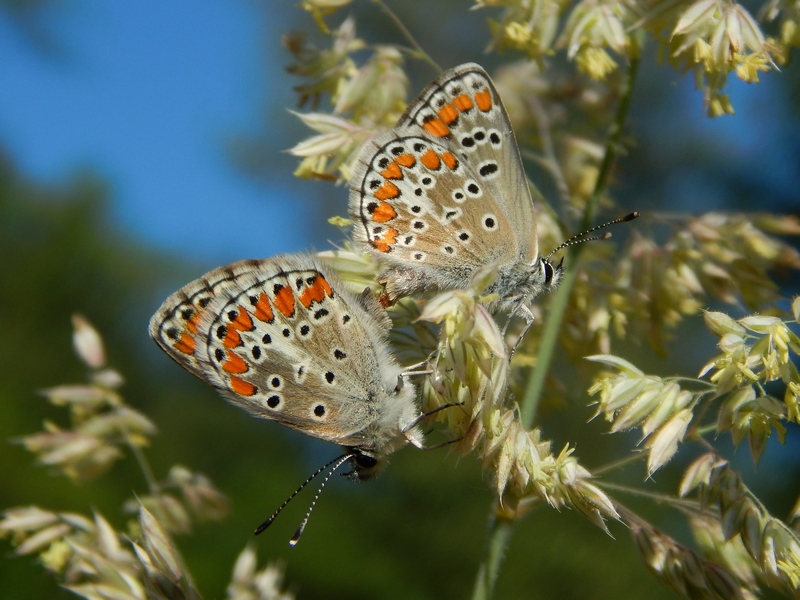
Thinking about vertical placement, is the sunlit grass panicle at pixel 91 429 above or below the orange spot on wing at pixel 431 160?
below

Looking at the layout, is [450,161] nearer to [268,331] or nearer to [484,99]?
[484,99]

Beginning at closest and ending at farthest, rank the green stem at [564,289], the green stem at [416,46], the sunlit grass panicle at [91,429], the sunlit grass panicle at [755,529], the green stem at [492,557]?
the sunlit grass panicle at [755,529]
the green stem at [492,557]
the green stem at [564,289]
the green stem at [416,46]
the sunlit grass panicle at [91,429]

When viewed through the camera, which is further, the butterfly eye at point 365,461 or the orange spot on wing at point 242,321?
the butterfly eye at point 365,461

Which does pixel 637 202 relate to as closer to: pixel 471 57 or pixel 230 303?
pixel 471 57

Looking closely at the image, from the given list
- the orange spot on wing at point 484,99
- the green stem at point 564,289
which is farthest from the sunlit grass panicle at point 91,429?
the orange spot on wing at point 484,99

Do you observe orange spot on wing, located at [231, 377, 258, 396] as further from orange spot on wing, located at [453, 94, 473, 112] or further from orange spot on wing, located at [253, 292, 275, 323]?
orange spot on wing, located at [453, 94, 473, 112]

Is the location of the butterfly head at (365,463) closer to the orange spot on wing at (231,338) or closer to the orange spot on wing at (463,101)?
the orange spot on wing at (231,338)
